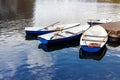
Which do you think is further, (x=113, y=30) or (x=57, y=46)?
(x=113, y=30)

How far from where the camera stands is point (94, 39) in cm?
2719

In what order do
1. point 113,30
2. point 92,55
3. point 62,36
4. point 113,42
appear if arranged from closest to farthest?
point 92,55, point 62,36, point 113,42, point 113,30

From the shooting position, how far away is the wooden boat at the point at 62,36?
28347 millimetres

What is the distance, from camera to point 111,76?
64.4 feet

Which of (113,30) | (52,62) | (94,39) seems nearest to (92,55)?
(94,39)

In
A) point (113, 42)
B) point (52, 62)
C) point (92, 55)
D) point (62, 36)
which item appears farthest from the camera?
point (113, 42)

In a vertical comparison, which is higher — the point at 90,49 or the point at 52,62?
the point at 90,49

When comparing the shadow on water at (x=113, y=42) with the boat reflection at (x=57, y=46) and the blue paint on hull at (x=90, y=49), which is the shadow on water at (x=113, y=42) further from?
the blue paint on hull at (x=90, y=49)

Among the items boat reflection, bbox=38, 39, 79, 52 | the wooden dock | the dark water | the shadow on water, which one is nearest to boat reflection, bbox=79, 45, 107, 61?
the dark water

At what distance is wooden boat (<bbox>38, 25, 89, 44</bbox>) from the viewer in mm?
28347

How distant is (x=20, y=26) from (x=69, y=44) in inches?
513

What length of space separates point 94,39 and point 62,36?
4077mm

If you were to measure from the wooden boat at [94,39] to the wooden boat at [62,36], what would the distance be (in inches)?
67.5

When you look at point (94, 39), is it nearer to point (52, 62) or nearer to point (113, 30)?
point (113, 30)
